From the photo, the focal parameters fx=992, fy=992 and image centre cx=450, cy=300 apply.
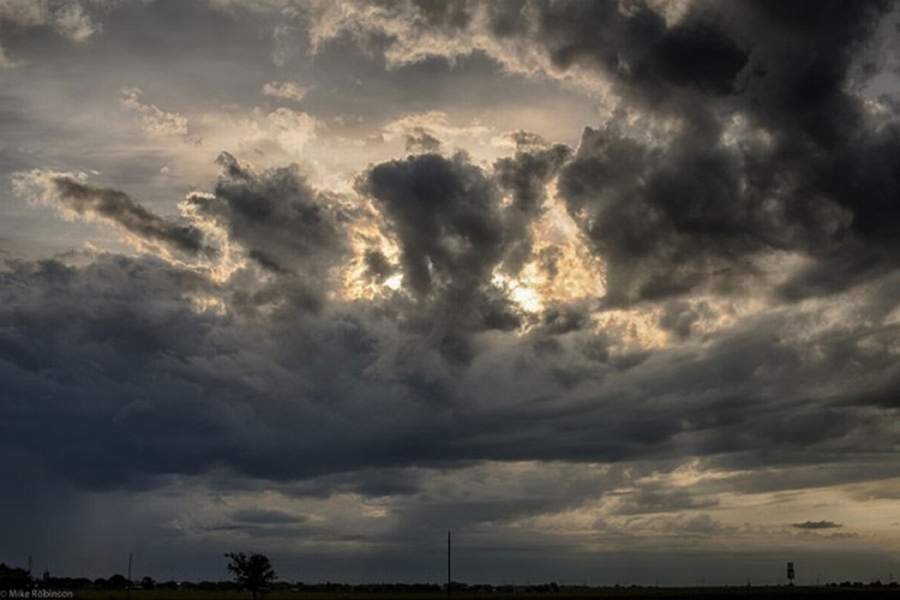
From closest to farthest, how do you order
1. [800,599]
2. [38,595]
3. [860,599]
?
1. [38,595]
2. [860,599]
3. [800,599]

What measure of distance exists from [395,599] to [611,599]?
4596 cm

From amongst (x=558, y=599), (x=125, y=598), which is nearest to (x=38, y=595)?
(x=125, y=598)

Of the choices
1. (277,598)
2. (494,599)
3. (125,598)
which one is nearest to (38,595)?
(125,598)

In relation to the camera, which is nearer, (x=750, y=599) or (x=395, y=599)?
(x=395, y=599)

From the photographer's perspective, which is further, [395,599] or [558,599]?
[558,599]

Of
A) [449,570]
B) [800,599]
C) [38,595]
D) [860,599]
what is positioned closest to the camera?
[38,595]

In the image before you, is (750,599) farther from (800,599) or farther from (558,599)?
(558,599)

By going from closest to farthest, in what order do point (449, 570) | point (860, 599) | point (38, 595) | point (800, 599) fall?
point (38, 595) < point (449, 570) < point (860, 599) < point (800, 599)

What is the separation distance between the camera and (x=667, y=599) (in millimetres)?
181500

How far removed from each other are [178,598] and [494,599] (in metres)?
58.0

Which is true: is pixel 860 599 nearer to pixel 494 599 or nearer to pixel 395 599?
pixel 494 599

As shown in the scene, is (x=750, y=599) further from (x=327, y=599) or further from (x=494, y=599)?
(x=327, y=599)

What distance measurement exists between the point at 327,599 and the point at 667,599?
64.0 meters

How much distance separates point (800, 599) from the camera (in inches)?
7446
